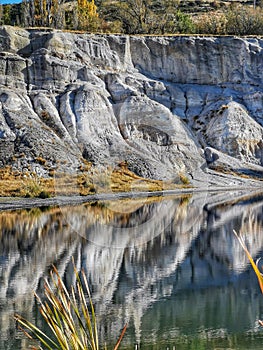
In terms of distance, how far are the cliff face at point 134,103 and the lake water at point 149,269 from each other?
729 inches

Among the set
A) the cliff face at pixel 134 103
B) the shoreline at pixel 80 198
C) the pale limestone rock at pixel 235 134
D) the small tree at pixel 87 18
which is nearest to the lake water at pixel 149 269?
the shoreline at pixel 80 198

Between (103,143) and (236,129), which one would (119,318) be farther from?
(236,129)

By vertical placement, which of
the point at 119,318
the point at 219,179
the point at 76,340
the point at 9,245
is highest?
the point at 76,340

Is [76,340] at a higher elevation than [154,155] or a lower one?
higher

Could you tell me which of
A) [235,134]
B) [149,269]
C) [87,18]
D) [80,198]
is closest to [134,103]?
[235,134]

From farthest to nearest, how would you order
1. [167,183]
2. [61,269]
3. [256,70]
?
1. [256,70]
2. [167,183]
3. [61,269]

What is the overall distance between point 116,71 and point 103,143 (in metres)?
15.6

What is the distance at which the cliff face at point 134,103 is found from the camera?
2372 inches

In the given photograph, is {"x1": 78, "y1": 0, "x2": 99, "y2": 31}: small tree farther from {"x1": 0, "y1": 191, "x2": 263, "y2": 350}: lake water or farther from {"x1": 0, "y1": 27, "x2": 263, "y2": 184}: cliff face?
{"x1": 0, "y1": 191, "x2": 263, "y2": 350}: lake water

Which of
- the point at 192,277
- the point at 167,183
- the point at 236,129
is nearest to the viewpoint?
the point at 192,277

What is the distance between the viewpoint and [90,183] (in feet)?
186

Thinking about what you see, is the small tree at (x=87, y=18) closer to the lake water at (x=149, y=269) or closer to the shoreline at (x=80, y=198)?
the shoreline at (x=80, y=198)

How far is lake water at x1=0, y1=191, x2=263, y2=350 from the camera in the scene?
13844mm

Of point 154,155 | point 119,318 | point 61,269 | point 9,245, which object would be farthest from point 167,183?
point 119,318
